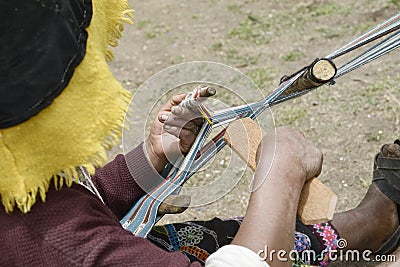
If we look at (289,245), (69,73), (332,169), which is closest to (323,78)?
(289,245)

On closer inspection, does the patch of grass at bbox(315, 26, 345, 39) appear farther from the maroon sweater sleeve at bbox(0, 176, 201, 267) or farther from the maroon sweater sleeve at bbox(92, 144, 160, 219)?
the maroon sweater sleeve at bbox(0, 176, 201, 267)

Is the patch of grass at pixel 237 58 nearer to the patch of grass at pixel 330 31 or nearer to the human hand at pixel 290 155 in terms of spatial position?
the patch of grass at pixel 330 31

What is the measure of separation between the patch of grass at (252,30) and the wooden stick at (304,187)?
6.47ft

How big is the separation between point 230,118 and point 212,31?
6.86ft

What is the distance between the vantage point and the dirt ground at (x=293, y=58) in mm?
2359

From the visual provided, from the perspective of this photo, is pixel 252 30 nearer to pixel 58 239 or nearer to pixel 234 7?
pixel 234 7

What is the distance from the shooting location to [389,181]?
1861 mm

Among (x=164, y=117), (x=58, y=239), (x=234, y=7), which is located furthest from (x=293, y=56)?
(x=58, y=239)

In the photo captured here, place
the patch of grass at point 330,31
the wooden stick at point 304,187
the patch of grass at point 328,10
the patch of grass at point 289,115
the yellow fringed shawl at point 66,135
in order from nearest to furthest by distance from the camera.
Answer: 1. the yellow fringed shawl at point 66,135
2. the wooden stick at point 304,187
3. the patch of grass at point 289,115
4. the patch of grass at point 330,31
5. the patch of grass at point 328,10

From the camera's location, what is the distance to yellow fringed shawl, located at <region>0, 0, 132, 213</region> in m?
0.94

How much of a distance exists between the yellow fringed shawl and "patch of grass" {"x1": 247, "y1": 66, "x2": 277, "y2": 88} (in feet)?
6.33

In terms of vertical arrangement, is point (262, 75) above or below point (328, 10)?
below

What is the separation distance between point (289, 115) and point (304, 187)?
1.42m

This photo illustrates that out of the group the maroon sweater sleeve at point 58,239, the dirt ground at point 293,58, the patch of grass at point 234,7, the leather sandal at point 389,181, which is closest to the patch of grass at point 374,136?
the dirt ground at point 293,58
